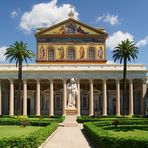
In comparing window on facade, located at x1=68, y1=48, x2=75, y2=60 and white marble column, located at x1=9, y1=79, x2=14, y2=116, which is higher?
window on facade, located at x1=68, y1=48, x2=75, y2=60

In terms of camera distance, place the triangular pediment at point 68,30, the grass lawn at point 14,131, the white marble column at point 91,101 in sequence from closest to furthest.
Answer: the grass lawn at point 14,131 < the white marble column at point 91,101 < the triangular pediment at point 68,30

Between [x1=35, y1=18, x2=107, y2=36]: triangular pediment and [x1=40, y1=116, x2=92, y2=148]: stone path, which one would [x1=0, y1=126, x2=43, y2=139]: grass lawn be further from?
[x1=35, y1=18, x2=107, y2=36]: triangular pediment

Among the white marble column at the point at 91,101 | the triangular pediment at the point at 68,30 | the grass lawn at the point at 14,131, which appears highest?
the triangular pediment at the point at 68,30

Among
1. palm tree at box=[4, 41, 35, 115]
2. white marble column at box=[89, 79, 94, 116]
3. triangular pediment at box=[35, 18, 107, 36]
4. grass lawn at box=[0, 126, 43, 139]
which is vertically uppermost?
triangular pediment at box=[35, 18, 107, 36]

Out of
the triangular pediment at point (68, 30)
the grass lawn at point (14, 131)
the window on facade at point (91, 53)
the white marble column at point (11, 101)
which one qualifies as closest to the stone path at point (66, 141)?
the grass lawn at point (14, 131)

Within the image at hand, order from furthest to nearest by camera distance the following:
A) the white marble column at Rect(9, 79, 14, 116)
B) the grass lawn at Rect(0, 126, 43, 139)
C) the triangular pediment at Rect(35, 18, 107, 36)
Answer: the triangular pediment at Rect(35, 18, 107, 36) < the white marble column at Rect(9, 79, 14, 116) < the grass lawn at Rect(0, 126, 43, 139)

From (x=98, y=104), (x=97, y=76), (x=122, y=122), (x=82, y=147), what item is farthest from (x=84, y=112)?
(x=82, y=147)

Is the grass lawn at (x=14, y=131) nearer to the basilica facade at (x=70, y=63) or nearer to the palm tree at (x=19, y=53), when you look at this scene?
the palm tree at (x=19, y=53)

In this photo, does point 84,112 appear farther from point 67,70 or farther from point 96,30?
point 96,30

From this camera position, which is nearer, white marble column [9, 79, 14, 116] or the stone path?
the stone path

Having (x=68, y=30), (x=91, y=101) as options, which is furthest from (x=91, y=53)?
(x=91, y=101)

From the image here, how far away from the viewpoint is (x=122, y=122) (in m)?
44.2

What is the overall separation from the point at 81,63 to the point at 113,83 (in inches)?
287

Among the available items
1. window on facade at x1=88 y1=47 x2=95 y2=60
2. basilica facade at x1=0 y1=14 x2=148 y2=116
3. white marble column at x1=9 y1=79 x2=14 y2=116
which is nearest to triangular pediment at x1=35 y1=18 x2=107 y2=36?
basilica facade at x1=0 y1=14 x2=148 y2=116
